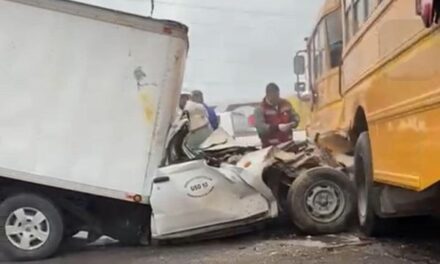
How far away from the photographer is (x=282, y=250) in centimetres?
788

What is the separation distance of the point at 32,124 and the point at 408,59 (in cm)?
397

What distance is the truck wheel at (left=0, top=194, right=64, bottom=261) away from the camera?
809cm

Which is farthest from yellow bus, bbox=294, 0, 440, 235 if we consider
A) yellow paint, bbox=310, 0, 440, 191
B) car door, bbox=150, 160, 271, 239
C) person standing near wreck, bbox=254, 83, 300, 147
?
car door, bbox=150, 160, 271, 239

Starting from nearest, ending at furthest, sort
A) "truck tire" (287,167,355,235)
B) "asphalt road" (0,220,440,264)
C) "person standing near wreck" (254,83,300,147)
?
"asphalt road" (0,220,440,264) → "truck tire" (287,167,355,235) → "person standing near wreck" (254,83,300,147)

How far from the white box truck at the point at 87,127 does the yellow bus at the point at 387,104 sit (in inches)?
63.3

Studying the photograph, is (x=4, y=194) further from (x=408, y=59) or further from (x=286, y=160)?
(x=408, y=59)

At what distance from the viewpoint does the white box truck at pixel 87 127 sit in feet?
26.5

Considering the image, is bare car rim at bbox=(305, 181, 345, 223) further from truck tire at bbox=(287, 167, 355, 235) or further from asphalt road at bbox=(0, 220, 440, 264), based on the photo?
asphalt road at bbox=(0, 220, 440, 264)

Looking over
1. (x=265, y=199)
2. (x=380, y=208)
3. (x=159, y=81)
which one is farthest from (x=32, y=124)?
(x=380, y=208)

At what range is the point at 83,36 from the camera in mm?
8156

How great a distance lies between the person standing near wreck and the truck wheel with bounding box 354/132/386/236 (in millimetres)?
2885

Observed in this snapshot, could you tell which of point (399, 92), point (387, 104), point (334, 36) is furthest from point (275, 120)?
point (399, 92)

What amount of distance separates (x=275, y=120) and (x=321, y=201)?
2979 mm

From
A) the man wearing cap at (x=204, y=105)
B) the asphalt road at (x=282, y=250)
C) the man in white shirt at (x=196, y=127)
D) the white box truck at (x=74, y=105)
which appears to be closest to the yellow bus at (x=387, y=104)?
the asphalt road at (x=282, y=250)
